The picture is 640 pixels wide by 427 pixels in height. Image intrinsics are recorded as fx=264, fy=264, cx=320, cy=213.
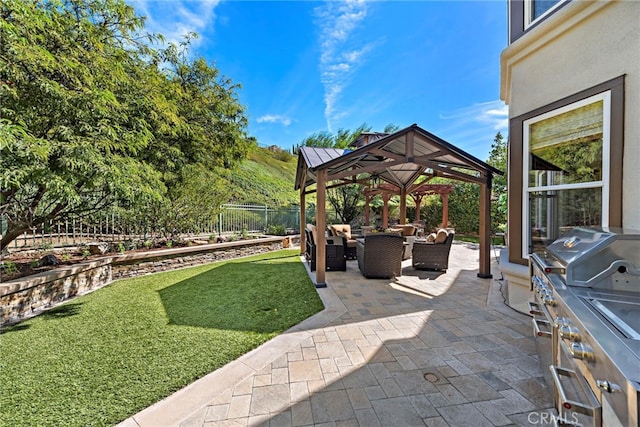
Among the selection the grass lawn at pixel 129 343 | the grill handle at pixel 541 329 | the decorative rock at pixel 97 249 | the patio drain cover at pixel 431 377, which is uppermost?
the grill handle at pixel 541 329

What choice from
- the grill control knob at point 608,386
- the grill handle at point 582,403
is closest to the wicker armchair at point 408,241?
the grill handle at point 582,403

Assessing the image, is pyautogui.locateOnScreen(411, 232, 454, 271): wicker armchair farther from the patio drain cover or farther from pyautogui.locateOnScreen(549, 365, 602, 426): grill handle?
pyautogui.locateOnScreen(549, 365, 602, 426): grill handle

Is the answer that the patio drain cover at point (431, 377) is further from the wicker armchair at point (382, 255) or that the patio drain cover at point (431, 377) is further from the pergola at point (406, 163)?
the wicker armchair at point (382, 255)

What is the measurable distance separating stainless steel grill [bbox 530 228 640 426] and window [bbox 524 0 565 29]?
4.14 metres

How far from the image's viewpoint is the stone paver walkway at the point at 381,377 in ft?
7.49

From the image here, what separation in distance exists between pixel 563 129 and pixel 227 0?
34.1ft

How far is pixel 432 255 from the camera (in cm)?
770

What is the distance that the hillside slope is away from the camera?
16.5m

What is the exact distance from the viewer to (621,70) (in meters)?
3.32

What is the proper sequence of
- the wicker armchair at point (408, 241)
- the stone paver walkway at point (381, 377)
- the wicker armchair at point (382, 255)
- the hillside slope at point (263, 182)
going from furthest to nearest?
the hillside slope at point (263, 182) < the wicker armchair at point (408, 241) < the wicker armchair at point (382, 255) < the stone paver walkway at point (381, 377)

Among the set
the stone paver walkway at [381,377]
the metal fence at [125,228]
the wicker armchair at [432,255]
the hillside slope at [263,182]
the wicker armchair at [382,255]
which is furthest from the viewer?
the hillside slope at [263,182]

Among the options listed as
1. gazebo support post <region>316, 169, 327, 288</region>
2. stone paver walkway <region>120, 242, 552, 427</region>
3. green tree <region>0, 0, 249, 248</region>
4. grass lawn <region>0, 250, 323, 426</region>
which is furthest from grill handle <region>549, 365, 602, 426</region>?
green tree <region>0, 0, 249, 248</region>

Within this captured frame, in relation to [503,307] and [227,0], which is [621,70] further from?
[227,0]

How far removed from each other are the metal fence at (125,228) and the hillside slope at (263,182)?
86.6 inches
